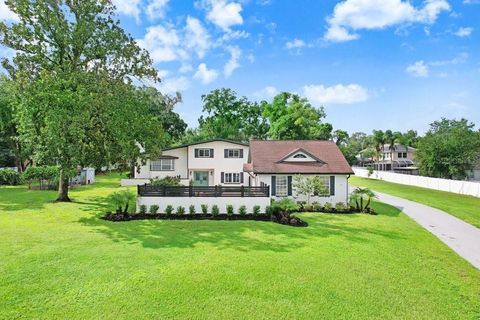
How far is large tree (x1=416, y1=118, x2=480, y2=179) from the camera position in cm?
4369

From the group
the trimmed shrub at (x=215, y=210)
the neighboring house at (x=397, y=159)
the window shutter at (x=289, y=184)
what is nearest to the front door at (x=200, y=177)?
the window shutter at (x=289, y=184)

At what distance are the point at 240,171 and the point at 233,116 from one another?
29.7 meters

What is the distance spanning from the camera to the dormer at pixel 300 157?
76.3ft

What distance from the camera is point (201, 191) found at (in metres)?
18.6

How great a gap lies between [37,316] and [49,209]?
1400 cm

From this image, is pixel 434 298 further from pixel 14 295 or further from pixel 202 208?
pixel 202 208

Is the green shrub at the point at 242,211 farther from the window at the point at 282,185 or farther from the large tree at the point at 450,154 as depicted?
the large tree at the point at 450,154

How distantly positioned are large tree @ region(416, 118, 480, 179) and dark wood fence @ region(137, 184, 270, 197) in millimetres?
37579

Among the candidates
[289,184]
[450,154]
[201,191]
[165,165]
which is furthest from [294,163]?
[450,154]

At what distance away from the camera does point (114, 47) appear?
69.9 feet

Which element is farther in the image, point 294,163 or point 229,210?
point 294,163

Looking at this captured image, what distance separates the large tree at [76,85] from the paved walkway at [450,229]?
17150 millimetres

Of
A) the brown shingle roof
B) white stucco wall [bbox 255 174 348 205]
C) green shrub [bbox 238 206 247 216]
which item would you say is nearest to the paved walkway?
white stucco wall [bbox 255 174 348 205]

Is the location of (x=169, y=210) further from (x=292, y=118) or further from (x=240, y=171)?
(x=292, y=118)
